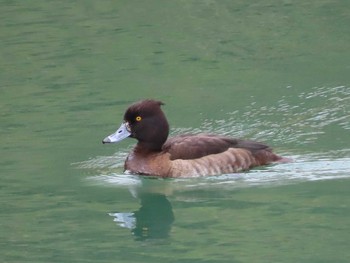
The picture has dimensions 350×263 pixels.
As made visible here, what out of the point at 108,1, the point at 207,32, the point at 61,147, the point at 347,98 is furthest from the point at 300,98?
the point at 108,1

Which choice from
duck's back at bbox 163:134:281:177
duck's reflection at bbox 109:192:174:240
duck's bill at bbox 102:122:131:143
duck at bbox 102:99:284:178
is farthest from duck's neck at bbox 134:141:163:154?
duck's reflection at bbox 109:192:174:240

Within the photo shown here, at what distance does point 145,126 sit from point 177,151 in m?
0.52

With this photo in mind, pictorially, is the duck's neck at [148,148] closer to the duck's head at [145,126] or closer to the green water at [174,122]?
the duck's head at [145,126]

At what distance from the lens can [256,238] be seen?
12.0 metres

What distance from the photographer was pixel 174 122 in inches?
696

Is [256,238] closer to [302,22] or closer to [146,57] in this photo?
[146,57]

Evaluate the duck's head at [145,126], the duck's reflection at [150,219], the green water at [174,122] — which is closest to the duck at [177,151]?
the duck's head at [145,126]

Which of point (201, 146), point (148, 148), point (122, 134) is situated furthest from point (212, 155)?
point (122, 134)

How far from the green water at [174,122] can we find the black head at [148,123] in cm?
53

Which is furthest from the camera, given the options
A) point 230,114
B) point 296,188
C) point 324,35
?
point 324,35

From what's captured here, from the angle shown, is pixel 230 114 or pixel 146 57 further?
pixel 146 57

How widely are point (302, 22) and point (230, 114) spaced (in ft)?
22.0

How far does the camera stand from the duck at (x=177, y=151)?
1505 cm

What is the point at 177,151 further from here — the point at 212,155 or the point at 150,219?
the point at 150,219
